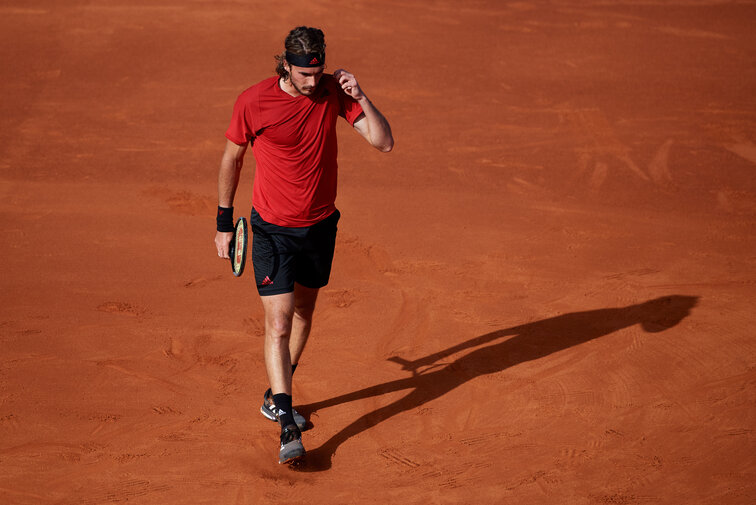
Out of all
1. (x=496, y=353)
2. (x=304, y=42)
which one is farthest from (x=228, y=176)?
(x=496, y=353)

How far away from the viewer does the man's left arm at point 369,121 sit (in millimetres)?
4941

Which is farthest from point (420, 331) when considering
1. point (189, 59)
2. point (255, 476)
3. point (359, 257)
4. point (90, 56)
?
point (90, 56)

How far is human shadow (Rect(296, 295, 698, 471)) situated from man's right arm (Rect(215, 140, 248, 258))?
1.43 metres

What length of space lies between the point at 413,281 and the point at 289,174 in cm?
272

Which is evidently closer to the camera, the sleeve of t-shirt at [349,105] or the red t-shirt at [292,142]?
the red t-shirt at [292,142]

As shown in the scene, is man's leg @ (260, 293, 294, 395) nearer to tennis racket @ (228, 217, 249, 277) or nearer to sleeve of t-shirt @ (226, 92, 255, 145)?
tennis racket @ (228, 217, 249, 277)

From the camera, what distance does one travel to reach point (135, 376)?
618cm

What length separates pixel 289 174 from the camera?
5.14 meters

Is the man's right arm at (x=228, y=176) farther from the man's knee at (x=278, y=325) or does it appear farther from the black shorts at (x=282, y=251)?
the man's knee at (x=278, y=325)

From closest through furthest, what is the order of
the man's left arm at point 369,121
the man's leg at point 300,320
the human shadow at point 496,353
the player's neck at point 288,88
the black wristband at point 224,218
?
the man's left arm at point 369,121, the player's neck at point 288,88, the black wristband at point 224,218, the man's leg at point 300,320, the human shadow at point 496,353

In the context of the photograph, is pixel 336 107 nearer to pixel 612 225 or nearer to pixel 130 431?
pixel 130 431

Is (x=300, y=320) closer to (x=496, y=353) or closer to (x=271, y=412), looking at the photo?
(x=271, y=412)

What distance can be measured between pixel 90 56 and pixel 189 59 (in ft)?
5.17

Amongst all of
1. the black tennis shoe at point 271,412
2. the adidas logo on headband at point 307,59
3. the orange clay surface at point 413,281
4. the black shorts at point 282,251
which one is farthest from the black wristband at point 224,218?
the orange clay surface at point 413,281
